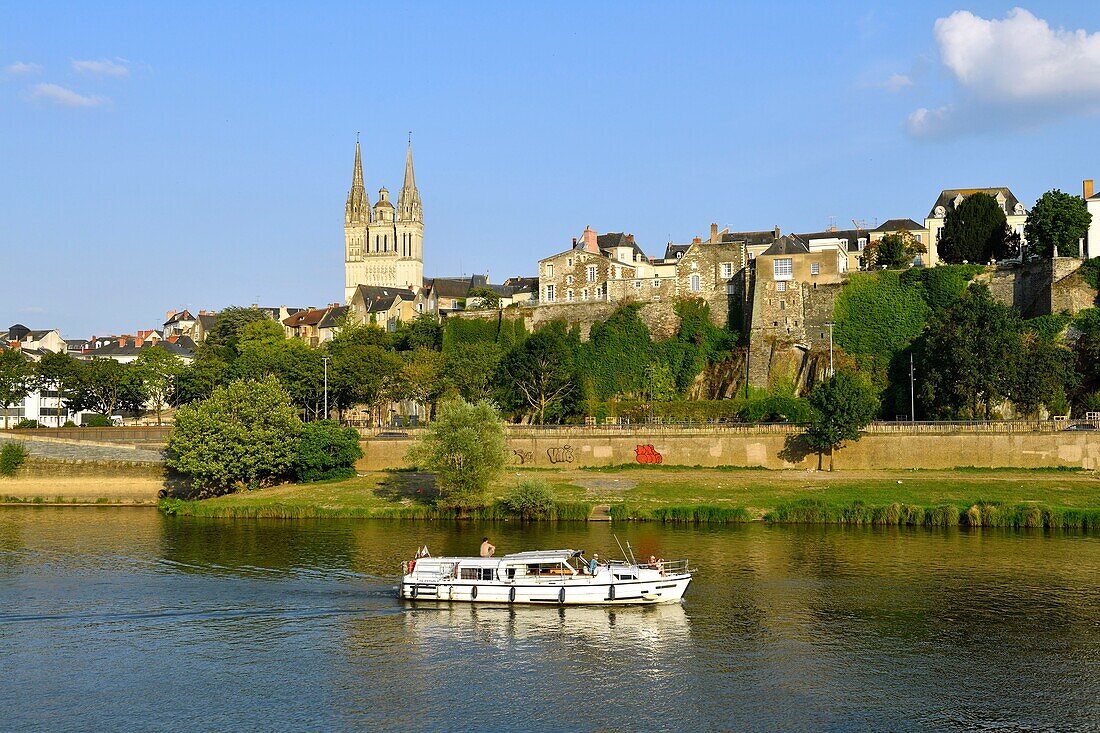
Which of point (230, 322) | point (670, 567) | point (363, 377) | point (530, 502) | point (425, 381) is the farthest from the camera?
point (230, 322)

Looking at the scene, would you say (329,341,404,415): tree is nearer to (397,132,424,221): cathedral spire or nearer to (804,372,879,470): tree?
(804,372,879,470): tree

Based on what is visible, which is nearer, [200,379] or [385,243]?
[200,379]

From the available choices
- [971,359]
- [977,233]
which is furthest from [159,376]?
[977,233]

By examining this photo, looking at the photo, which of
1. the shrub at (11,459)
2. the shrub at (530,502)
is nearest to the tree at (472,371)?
the shrub at (530,502)

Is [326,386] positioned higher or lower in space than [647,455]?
higher

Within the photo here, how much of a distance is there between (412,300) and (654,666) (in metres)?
104

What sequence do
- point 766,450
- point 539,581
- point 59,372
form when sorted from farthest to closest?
1. point 59,372
2. point 766,450
3. point 539,581

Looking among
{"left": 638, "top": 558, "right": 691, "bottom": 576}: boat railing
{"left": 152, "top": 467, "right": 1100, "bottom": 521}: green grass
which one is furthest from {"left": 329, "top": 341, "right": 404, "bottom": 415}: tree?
{"left": 638, "top": 558, "right": 691, "bottom": 576}: boat railing

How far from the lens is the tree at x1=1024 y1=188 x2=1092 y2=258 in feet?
275

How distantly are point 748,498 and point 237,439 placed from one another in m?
30.3

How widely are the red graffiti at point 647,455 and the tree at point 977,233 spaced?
34.2m

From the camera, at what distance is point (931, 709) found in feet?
94.5

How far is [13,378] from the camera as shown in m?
99.3

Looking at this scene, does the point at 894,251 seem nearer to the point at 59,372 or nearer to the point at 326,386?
the point at 326,386
